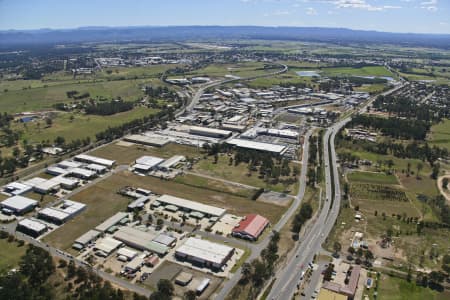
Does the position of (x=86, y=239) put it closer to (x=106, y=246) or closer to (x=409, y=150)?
(x=106, y=246)

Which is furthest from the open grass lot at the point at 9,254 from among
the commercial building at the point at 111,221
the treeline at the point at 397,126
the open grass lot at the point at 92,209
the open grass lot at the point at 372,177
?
the treeline at the point at 397,126

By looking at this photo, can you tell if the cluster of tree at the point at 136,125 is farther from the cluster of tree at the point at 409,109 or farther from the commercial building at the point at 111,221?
the cluster of tree at the point at 409,109

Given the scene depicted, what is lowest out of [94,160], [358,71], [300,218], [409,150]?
[300,218]

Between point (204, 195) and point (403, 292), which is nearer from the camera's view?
point (403, 292)

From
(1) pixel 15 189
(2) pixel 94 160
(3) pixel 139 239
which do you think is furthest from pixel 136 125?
(3) pixel 139 239

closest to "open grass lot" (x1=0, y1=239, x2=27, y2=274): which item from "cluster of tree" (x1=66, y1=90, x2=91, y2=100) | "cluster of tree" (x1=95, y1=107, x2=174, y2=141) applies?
"cluster of tree" (x1=95, y1=107, x2=174, y2=141)
